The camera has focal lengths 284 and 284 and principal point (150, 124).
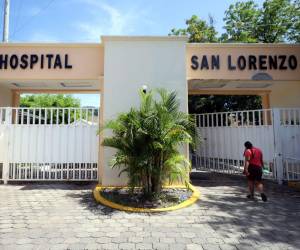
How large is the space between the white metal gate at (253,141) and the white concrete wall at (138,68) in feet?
9.33

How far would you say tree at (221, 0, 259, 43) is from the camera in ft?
60.9

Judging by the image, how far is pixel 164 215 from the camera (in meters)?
6.15

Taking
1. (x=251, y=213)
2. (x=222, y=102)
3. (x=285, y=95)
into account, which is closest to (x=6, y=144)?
(x=251, y=213)

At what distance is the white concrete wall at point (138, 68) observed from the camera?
8516mm

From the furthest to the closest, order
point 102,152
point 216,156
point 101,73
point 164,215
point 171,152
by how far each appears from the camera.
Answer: point 216,156, point 101,73, point 102,152, point 171,152, point 164,215

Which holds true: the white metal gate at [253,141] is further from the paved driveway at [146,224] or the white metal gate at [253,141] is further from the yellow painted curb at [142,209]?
the yellow painted curb at [142,209]

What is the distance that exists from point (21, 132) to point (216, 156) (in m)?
6.97

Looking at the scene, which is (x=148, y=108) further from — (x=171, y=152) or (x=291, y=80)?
(x=291, y=80)

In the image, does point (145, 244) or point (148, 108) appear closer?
point (145, 244)

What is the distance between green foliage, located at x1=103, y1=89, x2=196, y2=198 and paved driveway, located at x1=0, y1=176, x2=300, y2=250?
1.01 metres

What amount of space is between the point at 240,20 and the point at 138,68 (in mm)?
13446

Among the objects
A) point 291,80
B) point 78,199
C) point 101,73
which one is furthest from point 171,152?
point 291,80

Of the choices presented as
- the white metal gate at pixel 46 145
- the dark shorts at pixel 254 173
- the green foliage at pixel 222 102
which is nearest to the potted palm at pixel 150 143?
the dark shorts at pixel 254 173

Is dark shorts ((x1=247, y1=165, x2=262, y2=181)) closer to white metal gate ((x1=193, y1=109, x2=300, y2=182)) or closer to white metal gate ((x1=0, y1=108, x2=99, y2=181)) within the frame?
white metal gate ((x1=193, y1=109, x2=300, y2=182))
